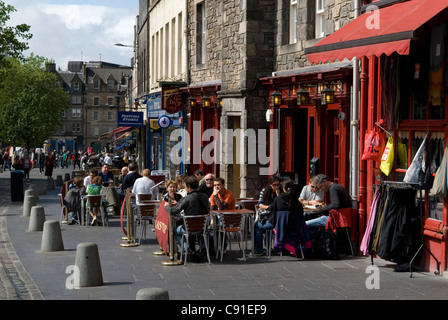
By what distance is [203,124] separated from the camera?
26.1m

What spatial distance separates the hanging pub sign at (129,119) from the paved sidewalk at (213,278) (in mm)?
18829

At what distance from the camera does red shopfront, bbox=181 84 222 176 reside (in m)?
24.7

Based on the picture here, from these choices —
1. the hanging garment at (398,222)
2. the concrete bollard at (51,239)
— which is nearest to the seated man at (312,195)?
the hanging garment at (398,222)

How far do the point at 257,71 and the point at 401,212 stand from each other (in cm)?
838

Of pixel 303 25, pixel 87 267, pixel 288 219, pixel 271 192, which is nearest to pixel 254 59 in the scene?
pixel 303 25

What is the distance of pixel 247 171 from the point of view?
66.4ft

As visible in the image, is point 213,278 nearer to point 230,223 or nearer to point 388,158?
point 230,223

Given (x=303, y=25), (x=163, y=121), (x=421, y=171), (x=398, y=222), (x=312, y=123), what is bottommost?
(x=398, y=222)

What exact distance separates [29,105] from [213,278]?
81.9 metres

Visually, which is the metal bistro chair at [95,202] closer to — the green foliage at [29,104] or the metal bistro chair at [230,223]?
the metal bistro chair at [230,223]

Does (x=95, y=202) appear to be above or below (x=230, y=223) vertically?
below

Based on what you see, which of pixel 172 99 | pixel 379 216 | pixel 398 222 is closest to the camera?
pixel 398 222

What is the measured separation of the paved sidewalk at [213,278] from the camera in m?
10.7

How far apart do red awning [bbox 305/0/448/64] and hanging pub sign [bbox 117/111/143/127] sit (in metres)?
22.1
